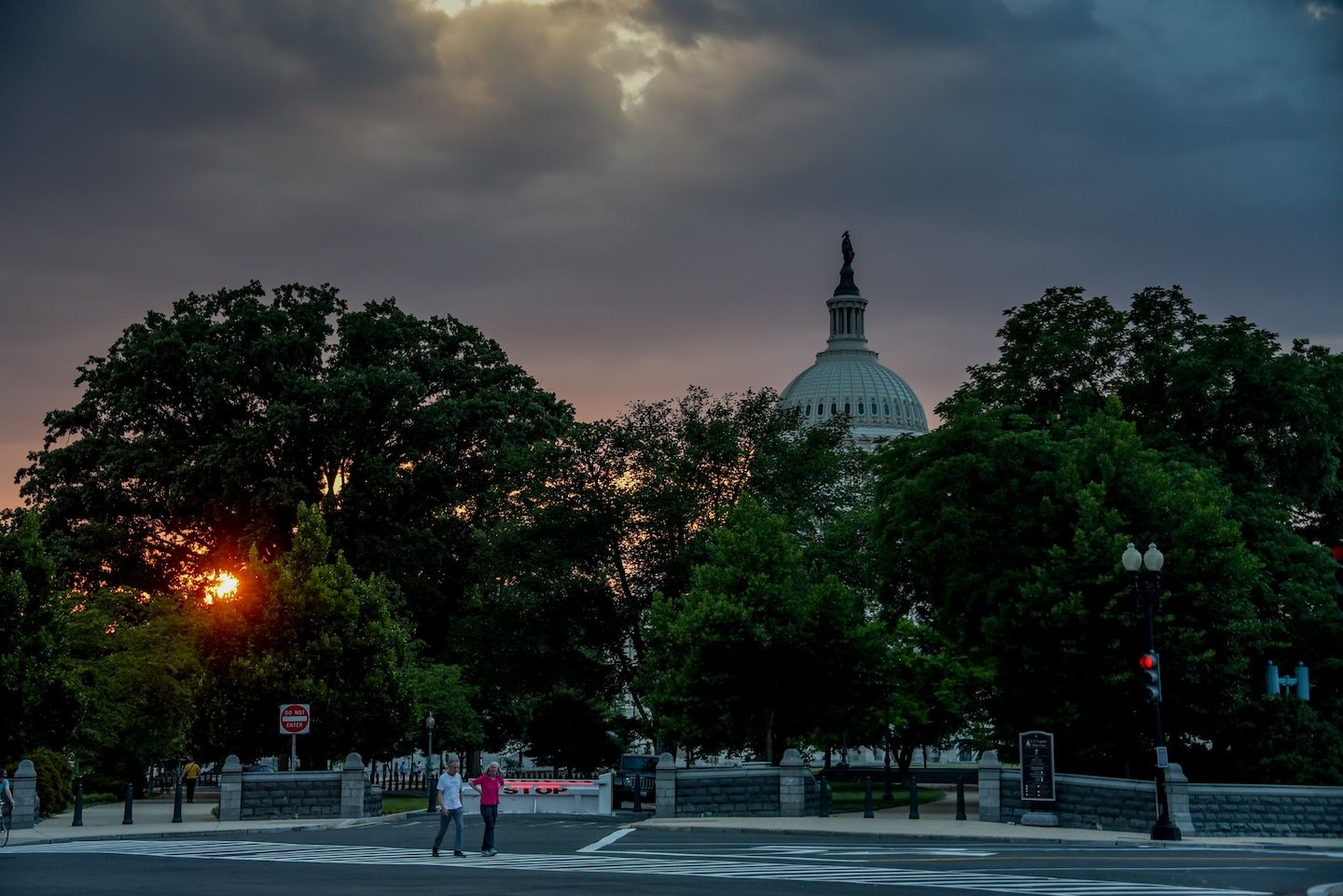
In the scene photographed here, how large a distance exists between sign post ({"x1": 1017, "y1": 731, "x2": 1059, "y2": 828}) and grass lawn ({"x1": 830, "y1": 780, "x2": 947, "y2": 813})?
11183mm

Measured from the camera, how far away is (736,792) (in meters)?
39.7

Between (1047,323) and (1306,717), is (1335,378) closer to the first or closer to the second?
(1047,323)

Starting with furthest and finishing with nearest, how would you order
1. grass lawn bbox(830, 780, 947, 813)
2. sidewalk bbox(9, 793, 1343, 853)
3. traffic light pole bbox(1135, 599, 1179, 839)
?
1. grass lawn bbox(830, 780, 947, 813)
2. sidewalk bbox(9, 793, 1343, 853)
3. traffic light pole bbox(1135, 599, 1179, 839)

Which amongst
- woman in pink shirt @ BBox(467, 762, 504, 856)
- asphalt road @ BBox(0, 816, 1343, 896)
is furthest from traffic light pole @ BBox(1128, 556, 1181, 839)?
woman in pink shirt @ BBox(467, 762, 504, 856)

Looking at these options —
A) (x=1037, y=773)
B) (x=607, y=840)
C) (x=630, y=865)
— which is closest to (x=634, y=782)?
(x=1037, y=773)

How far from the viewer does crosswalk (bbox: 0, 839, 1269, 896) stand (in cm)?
2014

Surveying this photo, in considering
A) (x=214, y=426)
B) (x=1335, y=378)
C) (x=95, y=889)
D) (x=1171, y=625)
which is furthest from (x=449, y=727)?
(x=95, y=889)

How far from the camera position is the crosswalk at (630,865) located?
20.1m

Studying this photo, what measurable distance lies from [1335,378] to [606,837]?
31449mm

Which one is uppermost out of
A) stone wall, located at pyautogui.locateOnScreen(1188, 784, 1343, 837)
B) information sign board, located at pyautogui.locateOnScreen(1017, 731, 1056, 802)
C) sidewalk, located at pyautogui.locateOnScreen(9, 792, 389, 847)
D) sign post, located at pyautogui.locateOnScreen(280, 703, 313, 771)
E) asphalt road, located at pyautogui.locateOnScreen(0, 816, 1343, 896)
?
sign post, located at pyautogui.locateOnScreen(280, 703, 313, 771)

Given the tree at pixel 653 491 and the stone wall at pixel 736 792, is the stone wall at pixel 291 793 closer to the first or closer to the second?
the stone wall at pixel 736 792

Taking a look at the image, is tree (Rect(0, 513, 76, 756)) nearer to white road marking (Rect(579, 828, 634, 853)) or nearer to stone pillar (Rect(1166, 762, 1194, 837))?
white road marking (Rect(579, 828, 634, 853))

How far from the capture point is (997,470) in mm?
45906

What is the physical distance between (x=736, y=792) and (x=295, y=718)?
39.3ft
